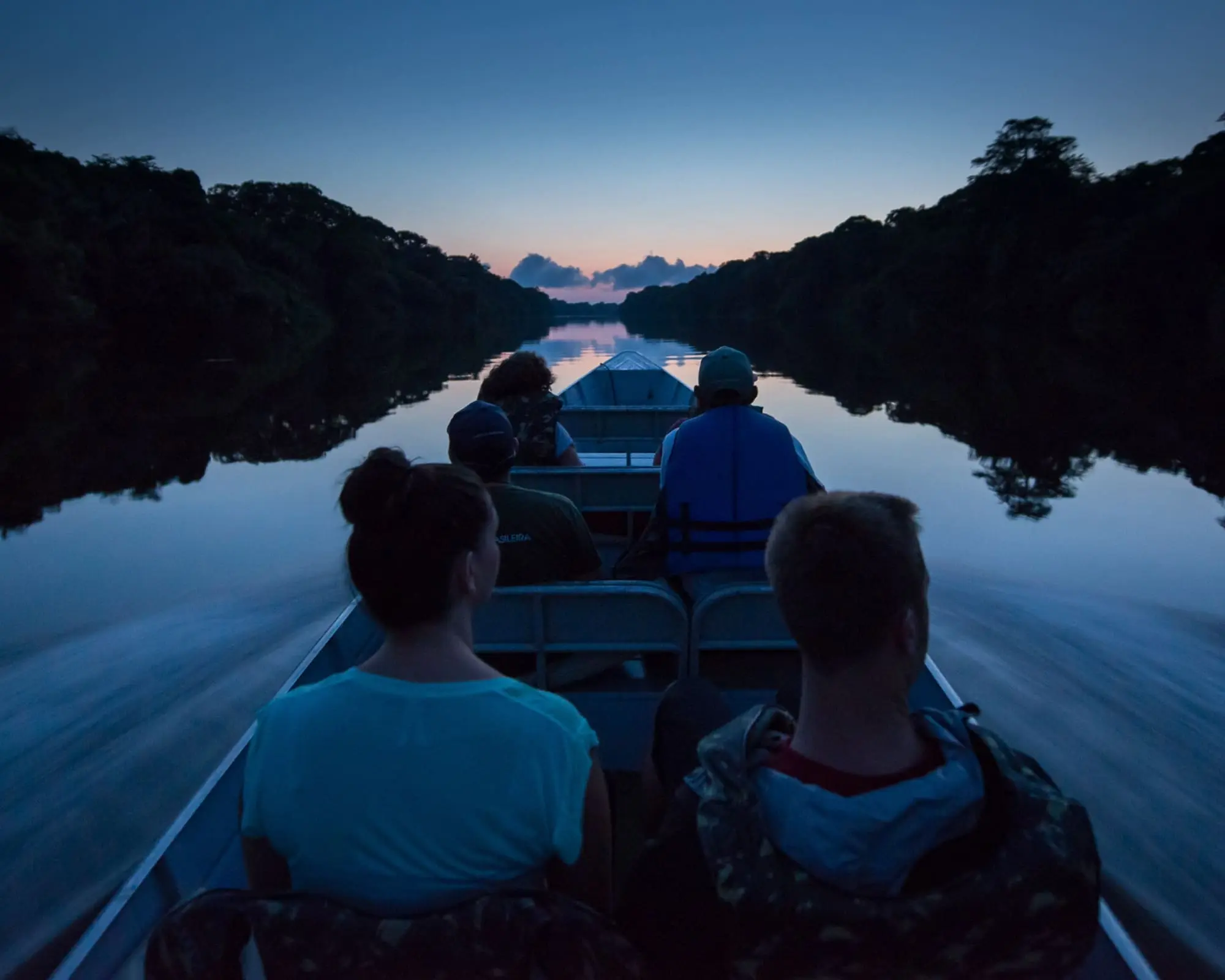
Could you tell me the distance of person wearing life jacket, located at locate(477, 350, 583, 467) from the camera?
238 inches

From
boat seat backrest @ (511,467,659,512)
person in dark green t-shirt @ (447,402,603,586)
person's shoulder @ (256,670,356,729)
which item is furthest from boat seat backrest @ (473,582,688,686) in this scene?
boat seat backrest @ (511,467,659,512)

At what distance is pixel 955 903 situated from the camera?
138 centimetres

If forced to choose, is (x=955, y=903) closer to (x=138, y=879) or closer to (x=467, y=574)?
(x=467, y=574)

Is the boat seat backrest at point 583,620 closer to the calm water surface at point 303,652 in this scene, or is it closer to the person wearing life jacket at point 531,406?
the calm water surface at point 303,652

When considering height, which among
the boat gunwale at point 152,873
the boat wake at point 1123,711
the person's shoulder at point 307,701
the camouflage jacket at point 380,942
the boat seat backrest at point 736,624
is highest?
the person's shoulder at point 307,701

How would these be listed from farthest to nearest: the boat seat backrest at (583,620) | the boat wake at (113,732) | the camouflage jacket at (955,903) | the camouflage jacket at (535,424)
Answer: the camouflage jacket at (535,424) → the boat wake at (113,732) → the boat seat backrest at (583,620) → the camouflage jacket at (955,903)

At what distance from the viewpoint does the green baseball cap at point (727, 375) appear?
4.21m

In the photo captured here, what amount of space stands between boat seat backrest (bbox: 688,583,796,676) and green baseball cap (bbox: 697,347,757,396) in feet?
4.04

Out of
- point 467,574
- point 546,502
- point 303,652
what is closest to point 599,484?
point 546,502

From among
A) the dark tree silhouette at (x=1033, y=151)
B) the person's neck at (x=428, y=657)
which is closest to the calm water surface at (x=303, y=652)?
the person's neck at (x=428, y=657)

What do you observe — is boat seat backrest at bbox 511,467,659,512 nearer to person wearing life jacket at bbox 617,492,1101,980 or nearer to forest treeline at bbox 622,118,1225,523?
person wearing life jacket at bbox 617,492,1101,980

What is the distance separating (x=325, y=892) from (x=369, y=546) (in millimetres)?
664

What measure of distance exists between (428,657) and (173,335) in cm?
4541

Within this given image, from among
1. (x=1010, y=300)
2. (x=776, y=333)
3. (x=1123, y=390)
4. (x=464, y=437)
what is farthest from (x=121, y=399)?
(x=776, y=333)
